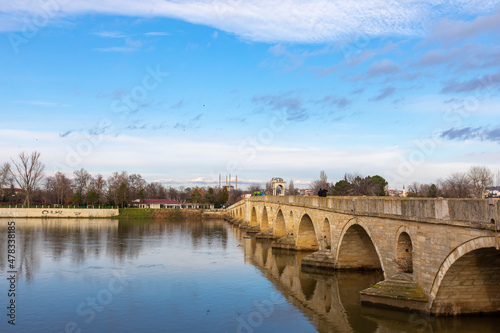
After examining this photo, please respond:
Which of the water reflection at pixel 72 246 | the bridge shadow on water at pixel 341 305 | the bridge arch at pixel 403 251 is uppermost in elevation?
the bridge arch at pixel 403 251

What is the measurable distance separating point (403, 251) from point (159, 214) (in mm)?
61903

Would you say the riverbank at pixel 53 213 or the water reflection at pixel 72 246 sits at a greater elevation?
the riverbank at pixel 53 213

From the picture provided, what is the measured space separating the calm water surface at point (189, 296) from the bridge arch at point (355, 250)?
0.64 metres

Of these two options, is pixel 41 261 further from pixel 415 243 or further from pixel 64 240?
pixel 415 243

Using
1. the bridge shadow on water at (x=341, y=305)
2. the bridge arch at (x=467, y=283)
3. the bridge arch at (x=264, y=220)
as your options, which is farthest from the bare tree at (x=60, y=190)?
the bridge arch at (x=467, y=283)

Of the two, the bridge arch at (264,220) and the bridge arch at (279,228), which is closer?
the bridge arch at (279,228)

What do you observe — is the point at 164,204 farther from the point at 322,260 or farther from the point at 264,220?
the point at 322,260

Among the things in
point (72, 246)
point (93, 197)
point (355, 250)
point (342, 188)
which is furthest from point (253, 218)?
point (93, 197)

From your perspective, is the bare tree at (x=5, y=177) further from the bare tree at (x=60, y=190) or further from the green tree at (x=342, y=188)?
the green tree at (x=342, y=188)

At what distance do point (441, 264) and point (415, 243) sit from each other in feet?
5.38

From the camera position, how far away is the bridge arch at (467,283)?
11.9m

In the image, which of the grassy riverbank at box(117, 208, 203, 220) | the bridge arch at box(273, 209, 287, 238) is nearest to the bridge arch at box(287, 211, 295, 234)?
the bridge arch at box(273, 209, 287, 238)

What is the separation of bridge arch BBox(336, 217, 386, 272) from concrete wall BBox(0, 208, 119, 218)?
183ft

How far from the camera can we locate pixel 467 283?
12.9 m
